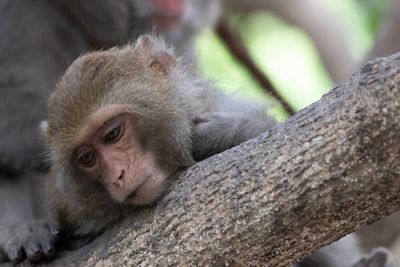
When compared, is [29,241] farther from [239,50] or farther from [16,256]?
[239,50]

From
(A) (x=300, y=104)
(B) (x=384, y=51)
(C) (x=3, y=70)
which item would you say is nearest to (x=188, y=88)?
(C) (x=3, y=70)

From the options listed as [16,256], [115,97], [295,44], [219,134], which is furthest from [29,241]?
[295,44]

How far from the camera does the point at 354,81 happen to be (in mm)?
2225

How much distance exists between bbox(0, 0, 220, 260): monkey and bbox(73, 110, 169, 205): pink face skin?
4.26 ft

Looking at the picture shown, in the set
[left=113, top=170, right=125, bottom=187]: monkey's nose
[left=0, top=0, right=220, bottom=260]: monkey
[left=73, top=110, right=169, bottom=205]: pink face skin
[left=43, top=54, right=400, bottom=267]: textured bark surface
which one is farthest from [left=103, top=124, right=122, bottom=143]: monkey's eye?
[left=0, top=0, right=220, bottom=260]: monkey

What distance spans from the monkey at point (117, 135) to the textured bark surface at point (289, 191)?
18 centimetres

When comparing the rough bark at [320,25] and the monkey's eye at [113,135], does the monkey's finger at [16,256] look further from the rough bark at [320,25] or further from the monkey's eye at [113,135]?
the rough bark at [320,25]

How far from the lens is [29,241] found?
9.86 ft

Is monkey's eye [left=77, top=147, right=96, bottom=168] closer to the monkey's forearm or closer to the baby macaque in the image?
the baby macaque

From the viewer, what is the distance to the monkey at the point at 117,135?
276cm

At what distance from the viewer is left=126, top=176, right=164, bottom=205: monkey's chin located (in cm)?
268

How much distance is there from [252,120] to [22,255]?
100 centimetres

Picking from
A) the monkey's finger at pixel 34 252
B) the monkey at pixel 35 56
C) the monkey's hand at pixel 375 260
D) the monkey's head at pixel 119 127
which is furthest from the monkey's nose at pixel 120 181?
the monkey at pixel 35 56

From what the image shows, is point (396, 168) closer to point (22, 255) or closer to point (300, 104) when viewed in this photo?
point (22, 255)
